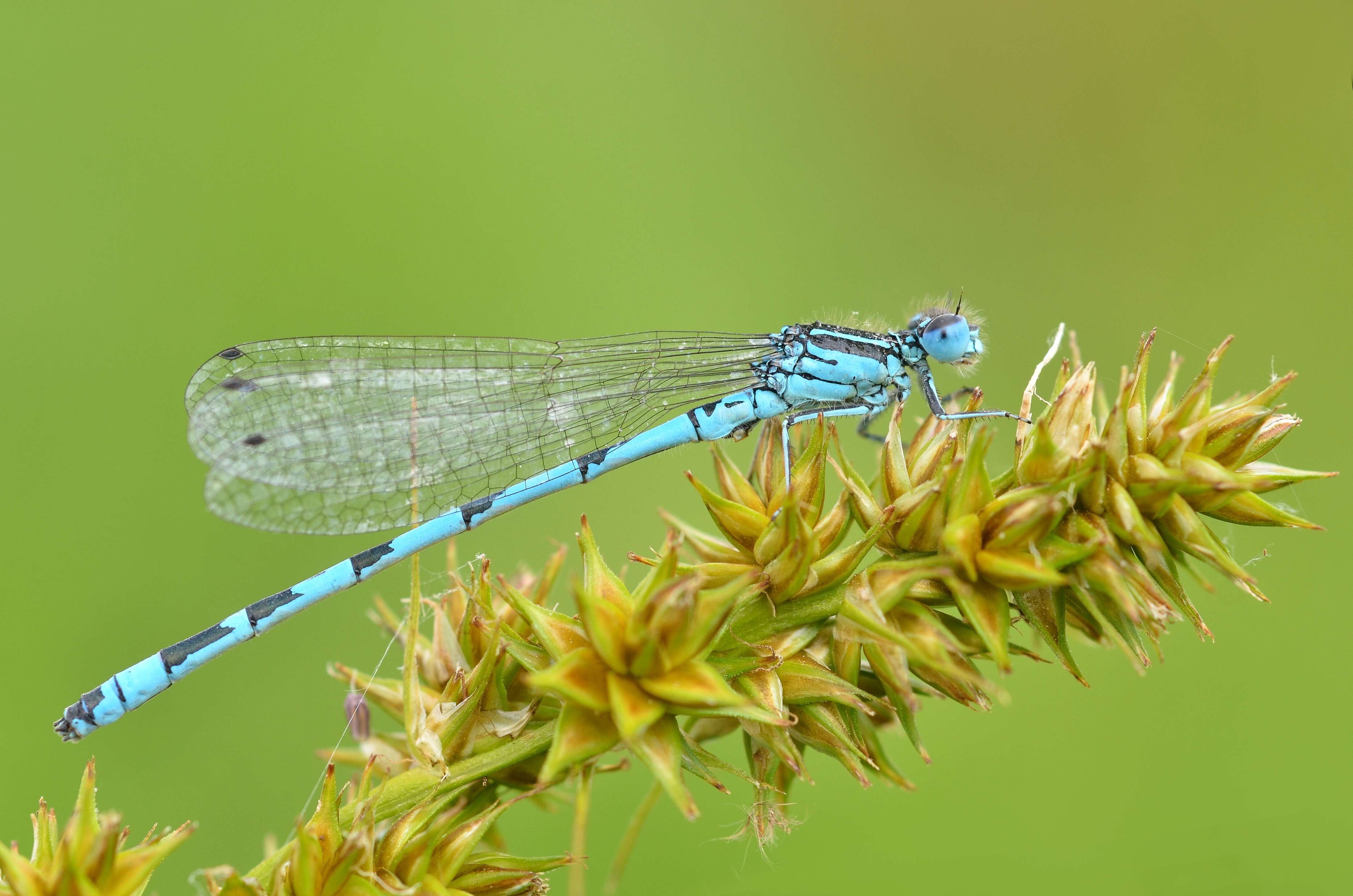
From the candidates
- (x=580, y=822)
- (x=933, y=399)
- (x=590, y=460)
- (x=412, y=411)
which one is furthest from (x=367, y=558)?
(x=933, y=399)

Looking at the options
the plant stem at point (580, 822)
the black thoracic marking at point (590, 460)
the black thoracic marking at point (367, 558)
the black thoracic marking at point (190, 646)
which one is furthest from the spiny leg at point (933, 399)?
the black thoracic marking at point (190, 646)

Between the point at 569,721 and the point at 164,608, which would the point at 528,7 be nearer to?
the point at 164,608

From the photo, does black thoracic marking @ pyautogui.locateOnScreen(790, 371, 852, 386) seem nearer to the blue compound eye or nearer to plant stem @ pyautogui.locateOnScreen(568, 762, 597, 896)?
the blue compound eye

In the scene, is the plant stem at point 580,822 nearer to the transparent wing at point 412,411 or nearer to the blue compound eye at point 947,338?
the transparent wing at point 412,411

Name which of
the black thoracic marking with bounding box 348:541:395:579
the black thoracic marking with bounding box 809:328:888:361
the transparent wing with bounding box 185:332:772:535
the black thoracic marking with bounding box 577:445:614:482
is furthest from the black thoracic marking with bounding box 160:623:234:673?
the black thoracic marking with bounding box 809:328:888:361

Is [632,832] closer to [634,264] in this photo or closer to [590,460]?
[590,460]

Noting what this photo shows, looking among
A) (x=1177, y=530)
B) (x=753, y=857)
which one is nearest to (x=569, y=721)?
(x=1177, y=530)
